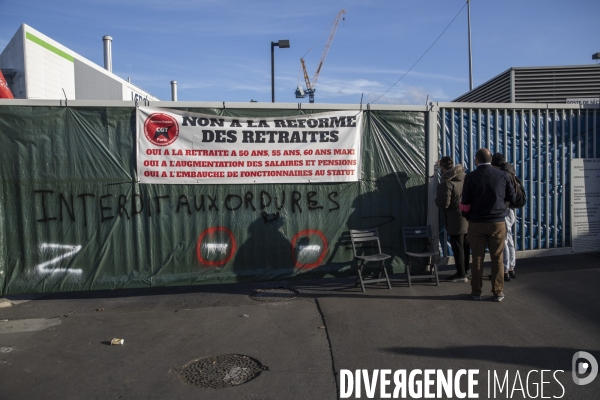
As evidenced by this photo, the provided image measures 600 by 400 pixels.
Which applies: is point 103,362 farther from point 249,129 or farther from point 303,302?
point 249,129

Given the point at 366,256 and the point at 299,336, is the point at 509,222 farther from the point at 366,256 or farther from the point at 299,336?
the point at 299,336

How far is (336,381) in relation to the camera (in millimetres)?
4305

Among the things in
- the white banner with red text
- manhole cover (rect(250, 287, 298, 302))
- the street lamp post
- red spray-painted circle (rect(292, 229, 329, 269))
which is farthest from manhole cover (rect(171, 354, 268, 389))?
the street lamp post

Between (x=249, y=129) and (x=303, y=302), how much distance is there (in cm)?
263

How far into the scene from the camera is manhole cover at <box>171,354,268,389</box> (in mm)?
4383

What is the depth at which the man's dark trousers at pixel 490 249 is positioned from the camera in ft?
21.1

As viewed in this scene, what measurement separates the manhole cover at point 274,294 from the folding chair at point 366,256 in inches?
39.1

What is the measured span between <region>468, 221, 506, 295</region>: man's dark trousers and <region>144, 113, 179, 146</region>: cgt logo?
4441 mm

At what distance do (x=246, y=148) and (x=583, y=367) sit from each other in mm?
4952

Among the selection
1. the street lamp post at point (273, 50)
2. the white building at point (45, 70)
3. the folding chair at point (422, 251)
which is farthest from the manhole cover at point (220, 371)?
the street lamp post at point (273, 50)

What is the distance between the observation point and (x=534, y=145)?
8461mm

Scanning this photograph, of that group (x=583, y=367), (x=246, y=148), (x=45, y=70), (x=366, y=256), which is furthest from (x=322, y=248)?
(x=45, y=70)

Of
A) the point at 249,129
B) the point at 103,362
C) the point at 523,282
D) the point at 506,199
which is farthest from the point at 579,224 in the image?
the point at 103,362

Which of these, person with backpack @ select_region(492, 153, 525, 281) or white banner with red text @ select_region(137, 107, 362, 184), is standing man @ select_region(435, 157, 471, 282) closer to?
person with backpack @ select_region(492, 153, 525, 281)
